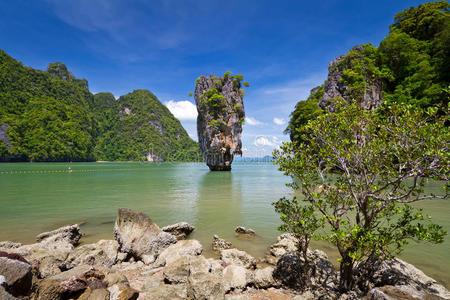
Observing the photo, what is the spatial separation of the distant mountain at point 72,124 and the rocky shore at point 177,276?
107 metres

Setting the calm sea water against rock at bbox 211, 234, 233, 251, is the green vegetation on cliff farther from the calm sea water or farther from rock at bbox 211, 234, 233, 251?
rock at bbox 211, 234, 233, 251

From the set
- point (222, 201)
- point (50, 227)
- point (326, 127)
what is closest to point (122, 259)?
point (50, 227)

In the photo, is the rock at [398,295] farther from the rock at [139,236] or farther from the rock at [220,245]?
the rock at [139,236]

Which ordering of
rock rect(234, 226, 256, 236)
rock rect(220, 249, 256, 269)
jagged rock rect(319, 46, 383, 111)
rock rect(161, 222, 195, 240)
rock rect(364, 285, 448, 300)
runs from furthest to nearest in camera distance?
1. jagged rock rect(319, 46, 383, 111)
2. rock rect(234, 226, 256, 236)
3. rock rect(161, 222, 195, 240)
4. rock rect(220, 249, 256, 269)
5. rock rect(364, 285, 448, 300)

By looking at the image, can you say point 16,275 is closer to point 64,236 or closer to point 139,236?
point 139,236

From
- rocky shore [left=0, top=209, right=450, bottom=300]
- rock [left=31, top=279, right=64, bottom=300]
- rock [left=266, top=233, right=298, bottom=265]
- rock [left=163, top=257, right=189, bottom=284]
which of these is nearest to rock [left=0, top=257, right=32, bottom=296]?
rocky shore [left=0, top=209, right=450, bottom=300]

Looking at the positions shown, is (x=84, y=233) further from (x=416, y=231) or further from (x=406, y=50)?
(x=406, y=50)

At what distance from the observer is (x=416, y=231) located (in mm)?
4312

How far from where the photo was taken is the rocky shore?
4129mm

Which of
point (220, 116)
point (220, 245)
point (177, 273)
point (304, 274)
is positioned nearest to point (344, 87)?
point (220, 116)

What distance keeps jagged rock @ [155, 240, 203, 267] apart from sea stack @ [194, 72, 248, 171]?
148ft

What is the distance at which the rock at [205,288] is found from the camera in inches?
184

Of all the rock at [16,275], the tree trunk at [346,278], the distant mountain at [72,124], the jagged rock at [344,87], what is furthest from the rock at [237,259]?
the distant mountain at [72,124]

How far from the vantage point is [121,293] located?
4539 millimetres
